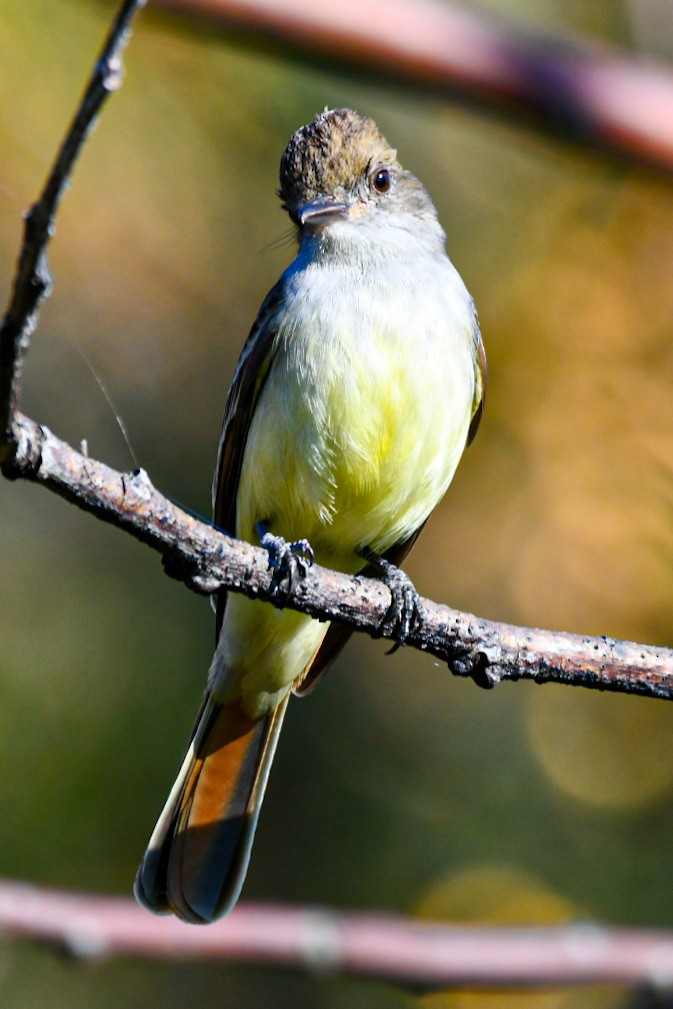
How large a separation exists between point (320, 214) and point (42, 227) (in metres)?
2.38

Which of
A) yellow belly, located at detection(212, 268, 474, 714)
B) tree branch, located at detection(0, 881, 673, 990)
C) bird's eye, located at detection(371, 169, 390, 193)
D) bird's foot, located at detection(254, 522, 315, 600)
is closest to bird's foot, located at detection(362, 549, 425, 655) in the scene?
bird's foot, located at detection(254, 522, 315, 600)

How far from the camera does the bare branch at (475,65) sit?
2684 mm

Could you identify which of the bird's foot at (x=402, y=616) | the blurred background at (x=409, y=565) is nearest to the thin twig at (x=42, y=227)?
the bird's foot at (x=402, y=616)

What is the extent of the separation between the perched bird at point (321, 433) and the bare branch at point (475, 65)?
1102mm

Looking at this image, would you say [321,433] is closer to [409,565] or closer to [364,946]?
[364,946]

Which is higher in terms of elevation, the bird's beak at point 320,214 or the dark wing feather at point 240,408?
the bird's beak at point 320,214

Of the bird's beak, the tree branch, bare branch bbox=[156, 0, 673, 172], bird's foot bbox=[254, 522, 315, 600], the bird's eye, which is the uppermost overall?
the bird's eye

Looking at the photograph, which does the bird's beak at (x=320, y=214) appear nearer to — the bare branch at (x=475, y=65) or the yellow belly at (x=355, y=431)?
the yellow belly at (x=355, y=431)

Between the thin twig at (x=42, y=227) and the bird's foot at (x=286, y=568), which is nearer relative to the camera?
the thin twig at (x=42, y=227)

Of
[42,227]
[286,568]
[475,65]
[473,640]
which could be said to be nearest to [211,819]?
[473,640]

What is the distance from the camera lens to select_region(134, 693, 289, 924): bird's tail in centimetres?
396

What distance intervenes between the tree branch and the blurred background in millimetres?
1555

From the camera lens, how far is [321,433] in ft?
12.1

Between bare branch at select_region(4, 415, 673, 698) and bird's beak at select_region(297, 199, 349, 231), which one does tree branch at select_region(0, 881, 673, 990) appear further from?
bird's beak at select_region(297, 199, 349, 231)
